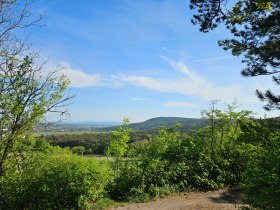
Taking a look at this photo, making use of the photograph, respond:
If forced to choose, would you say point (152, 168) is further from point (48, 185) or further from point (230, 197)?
point (48, 185)

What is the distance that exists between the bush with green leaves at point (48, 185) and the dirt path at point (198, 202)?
164 centimetres

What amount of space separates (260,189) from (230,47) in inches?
256

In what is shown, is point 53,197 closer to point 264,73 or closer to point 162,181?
point 162,181

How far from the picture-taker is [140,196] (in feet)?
36.6

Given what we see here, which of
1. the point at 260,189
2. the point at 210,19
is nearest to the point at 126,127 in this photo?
the point at 210,19

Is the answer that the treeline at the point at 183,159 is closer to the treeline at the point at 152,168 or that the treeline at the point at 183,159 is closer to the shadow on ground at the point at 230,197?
the treeline at the point at 152,168

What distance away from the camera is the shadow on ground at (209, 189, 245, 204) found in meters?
Answer: 11.6

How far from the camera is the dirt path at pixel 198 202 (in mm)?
10344

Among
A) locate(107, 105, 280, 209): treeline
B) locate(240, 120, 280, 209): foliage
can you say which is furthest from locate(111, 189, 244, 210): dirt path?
locate(240, 120, 280, 209): foliage

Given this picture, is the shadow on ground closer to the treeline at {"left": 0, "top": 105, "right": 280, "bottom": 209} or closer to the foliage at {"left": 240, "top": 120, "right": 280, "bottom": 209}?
the treeline at {"left": 0, "top": 105, "right": 280, "bottom": 209}

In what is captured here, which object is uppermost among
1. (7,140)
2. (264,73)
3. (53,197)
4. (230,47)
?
(230,47)

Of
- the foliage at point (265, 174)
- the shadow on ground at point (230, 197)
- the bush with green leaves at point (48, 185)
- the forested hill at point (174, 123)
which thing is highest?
the forested hill at point (174, 123)

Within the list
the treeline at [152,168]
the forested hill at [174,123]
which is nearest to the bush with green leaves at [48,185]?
the treeline at [152,168]

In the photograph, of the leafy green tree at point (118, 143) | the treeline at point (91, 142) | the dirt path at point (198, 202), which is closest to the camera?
the dirt path at point (198, 202)
